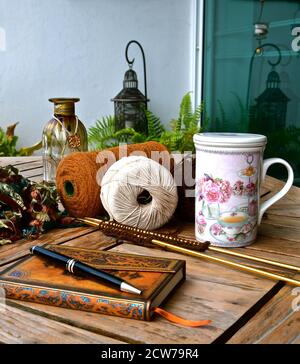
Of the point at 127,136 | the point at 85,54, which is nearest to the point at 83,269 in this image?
the point at 127,136

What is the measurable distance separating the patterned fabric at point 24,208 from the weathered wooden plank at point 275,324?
41cm

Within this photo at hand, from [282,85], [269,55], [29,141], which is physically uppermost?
[269,55]

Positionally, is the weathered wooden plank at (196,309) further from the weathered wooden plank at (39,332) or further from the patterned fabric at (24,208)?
the patterned fabric at (24,208)

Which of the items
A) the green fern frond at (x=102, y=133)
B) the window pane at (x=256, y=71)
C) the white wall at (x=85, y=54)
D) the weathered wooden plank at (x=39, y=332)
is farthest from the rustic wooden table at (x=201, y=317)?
the white wall at (x=85, y=54)

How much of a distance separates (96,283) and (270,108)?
6.04 ft

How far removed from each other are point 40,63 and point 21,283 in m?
2.34

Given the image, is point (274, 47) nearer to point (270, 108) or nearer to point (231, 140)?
point (270, 108)

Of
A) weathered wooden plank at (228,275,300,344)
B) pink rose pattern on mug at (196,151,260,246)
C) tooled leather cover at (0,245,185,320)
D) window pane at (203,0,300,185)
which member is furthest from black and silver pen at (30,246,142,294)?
window pane at (203,0,300,185)

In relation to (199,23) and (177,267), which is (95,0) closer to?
(199,23)

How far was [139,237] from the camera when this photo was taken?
75 cm

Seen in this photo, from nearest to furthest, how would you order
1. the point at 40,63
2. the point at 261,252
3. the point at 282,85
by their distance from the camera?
the point at 261,252 < the point at 282,85 < the point at 40,63

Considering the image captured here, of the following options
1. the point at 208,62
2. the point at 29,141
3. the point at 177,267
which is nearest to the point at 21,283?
the point at 177,267

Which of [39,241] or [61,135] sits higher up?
[61,135]

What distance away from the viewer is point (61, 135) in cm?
106
